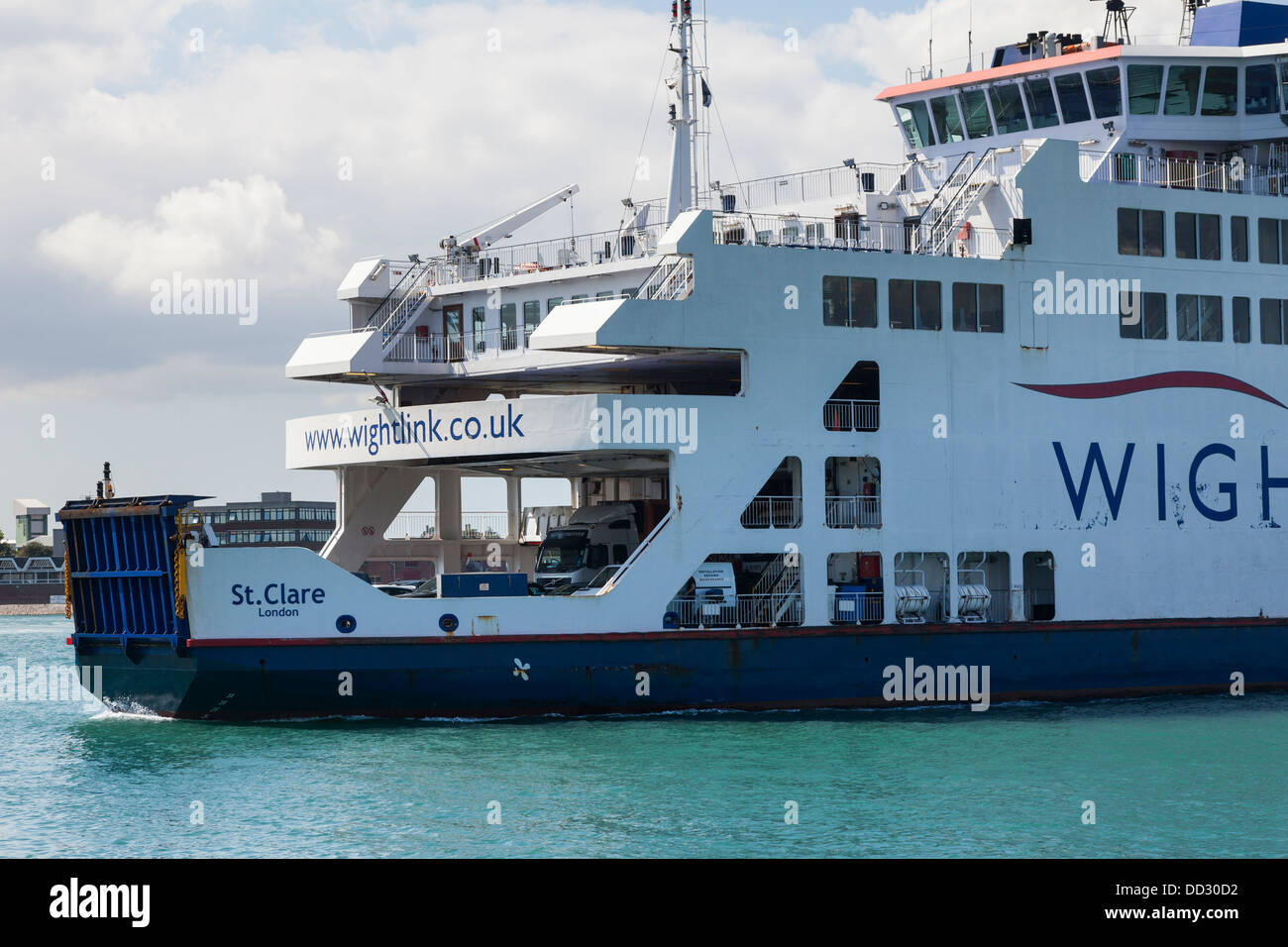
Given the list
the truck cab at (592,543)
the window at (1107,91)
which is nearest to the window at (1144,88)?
the window at (1107,91)

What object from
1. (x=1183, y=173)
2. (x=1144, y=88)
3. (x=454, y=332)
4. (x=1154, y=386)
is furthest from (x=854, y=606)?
(x=1144, y=88)

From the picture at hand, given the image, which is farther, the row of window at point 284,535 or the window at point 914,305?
the row of window at point 284,535

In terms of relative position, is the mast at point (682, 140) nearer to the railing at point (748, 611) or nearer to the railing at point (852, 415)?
the railing at point (852, 415)

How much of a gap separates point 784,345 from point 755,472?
195 centimetres

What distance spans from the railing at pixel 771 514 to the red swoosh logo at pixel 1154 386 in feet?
13.9

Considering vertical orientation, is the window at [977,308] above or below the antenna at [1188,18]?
below

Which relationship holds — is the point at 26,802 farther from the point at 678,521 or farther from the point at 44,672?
the point at 44,672

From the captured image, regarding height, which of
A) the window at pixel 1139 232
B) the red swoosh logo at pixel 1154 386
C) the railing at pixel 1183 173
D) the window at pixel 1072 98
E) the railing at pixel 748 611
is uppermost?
the window at pixel 1072 98

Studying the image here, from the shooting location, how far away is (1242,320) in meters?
27.6

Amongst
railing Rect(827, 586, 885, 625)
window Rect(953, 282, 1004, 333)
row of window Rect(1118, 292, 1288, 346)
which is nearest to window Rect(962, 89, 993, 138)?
row of window Rect(1118, 292, 1288, 346)

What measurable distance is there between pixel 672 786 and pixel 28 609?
88.4 meters

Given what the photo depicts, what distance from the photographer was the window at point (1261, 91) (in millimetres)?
28578

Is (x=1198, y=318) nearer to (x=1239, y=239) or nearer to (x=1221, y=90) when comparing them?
(x=1239, y=239)

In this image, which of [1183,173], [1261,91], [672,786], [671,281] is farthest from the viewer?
[1261,91]
